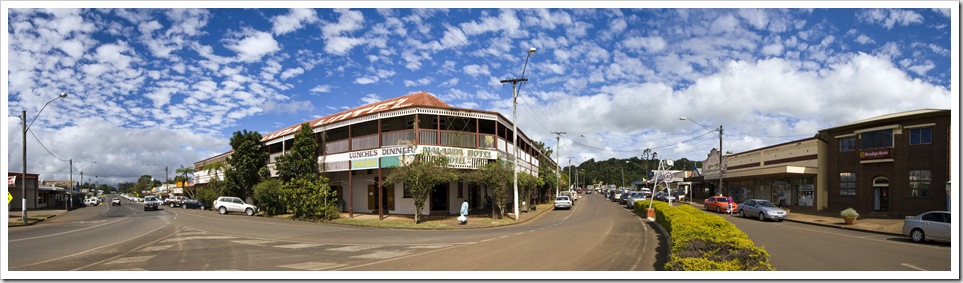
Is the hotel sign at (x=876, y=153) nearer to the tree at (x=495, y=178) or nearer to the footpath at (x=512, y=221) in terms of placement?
the footpath at (x=512, y=221)

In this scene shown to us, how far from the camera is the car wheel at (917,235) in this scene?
17281mm

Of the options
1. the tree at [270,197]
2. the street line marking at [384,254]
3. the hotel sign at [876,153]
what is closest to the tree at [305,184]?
the tree at [270,197]

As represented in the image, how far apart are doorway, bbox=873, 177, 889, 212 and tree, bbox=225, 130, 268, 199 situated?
41.0m

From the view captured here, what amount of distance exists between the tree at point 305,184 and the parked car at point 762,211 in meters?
23.8

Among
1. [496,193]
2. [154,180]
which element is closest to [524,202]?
[496,193]

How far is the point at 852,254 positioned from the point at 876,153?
21.9m

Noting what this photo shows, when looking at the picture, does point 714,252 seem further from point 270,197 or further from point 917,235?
point 270,197

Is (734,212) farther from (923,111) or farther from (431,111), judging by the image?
(431,111)

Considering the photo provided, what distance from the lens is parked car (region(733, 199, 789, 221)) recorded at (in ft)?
→ 95.0

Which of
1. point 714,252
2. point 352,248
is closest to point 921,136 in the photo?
point 714,252

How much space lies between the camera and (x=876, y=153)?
30641mm

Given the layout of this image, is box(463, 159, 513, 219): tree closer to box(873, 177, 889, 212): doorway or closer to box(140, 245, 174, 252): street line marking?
box(140, 245, 174, 252): street line marking

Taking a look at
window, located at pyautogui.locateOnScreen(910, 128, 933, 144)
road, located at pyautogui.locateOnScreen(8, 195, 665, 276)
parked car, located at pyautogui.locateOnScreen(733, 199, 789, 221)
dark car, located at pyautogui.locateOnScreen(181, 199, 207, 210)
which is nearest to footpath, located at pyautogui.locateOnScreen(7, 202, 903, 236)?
parked car, located at pyautogui.locateOnScreen(733, 199, 789, 221)

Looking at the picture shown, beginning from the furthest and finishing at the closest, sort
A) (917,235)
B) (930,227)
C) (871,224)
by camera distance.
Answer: (871,224), (917,235), (930,227)
